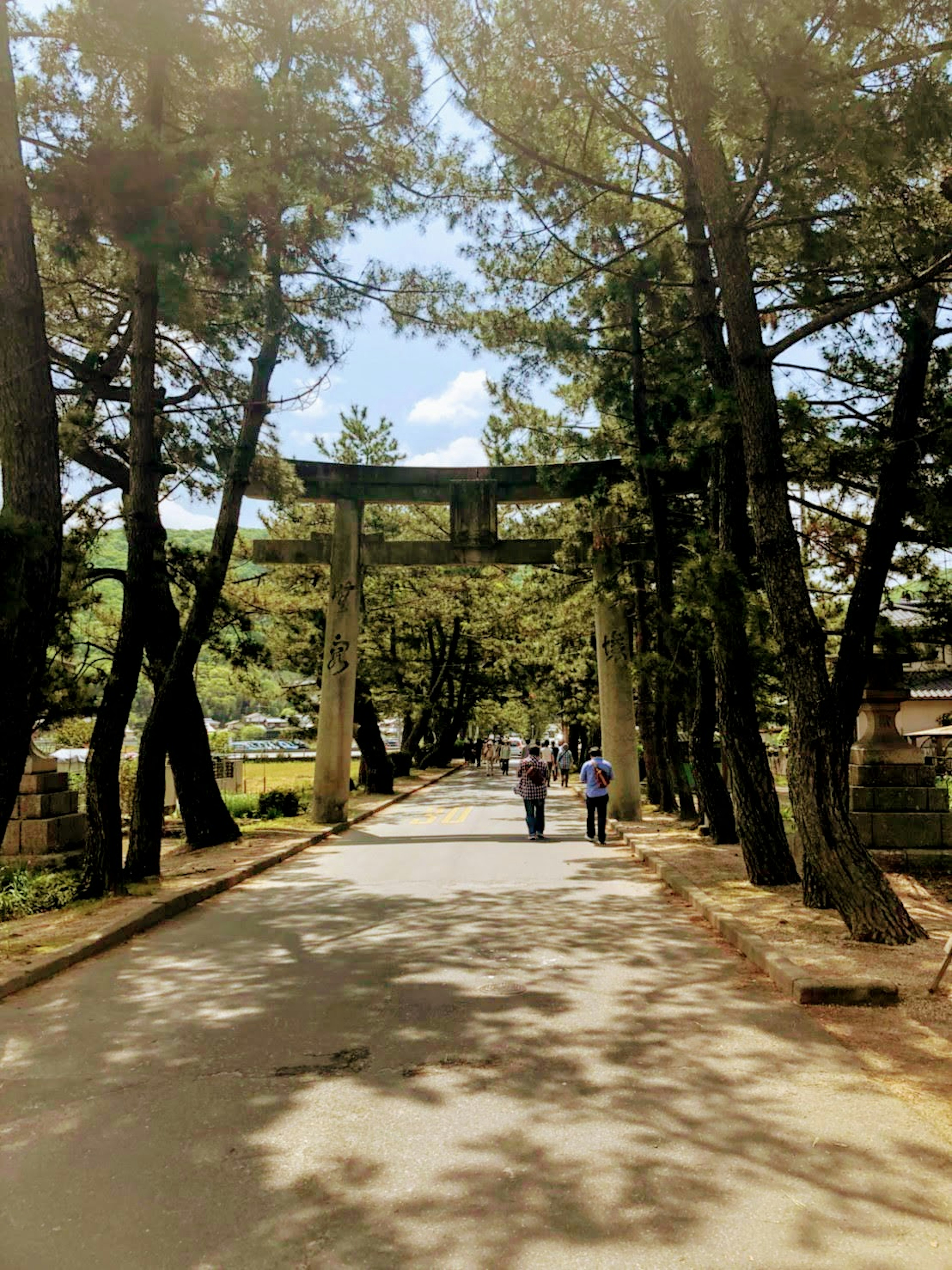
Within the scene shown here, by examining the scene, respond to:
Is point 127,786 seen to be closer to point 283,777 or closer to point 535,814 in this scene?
point 535,814

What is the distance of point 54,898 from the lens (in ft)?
35.0

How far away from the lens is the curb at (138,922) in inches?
277

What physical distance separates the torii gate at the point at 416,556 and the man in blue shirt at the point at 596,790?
9.50 ft

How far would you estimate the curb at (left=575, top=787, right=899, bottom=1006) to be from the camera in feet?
19.6

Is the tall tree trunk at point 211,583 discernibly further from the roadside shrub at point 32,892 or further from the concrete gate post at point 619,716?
the concrete gate post at point 619,716

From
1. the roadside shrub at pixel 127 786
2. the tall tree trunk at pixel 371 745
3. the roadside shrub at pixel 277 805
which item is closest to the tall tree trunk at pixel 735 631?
the roadside shrub at pixel 127 786

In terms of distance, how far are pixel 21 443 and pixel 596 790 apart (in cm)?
1165

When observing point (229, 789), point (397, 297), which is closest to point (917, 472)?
point (397, 297)

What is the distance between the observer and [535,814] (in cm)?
1767

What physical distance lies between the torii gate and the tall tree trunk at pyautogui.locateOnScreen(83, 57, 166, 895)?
26.8 feet

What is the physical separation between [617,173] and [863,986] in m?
10.0

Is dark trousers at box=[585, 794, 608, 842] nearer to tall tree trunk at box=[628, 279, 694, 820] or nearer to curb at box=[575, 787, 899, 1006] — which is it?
tall tree trunk at box=[628, 279, 694, 820]

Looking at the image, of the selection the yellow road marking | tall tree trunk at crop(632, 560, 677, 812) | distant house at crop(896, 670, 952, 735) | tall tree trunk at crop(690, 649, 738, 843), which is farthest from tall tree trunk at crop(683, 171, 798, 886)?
Result: distant house at crop(896, 670, 952, 735)

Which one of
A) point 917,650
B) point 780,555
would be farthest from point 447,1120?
point 917,650
